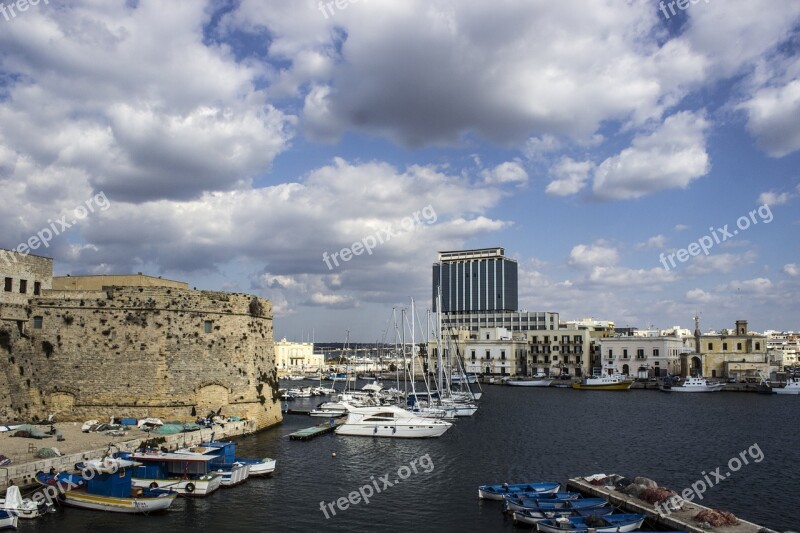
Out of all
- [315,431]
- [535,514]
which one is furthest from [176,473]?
[315,431]

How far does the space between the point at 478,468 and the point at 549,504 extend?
33.4 feet

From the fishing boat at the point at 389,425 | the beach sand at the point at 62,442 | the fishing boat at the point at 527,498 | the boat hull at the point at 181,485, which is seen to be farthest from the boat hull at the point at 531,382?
the boat hull at the point at 181,485

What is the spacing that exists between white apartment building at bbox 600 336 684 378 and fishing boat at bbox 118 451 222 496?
310 ft

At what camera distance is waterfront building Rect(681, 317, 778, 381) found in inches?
3954

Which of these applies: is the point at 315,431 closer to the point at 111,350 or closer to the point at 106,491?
the point at 111,350

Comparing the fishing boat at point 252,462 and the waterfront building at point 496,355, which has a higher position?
Result: the waterfront building at point 496,355

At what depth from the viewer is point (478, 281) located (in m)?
180

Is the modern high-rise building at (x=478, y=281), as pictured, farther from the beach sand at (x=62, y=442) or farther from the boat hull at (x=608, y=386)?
the beach sand at (x=62, y=442)

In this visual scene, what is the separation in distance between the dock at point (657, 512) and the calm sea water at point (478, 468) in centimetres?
361

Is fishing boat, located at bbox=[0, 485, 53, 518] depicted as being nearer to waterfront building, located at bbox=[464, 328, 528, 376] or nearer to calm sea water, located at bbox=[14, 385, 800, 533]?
calm sea water, located at bbox=[14, 385, 800, 533]

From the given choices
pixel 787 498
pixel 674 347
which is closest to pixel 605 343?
pixel 674 347

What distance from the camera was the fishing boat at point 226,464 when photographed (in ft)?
92.0

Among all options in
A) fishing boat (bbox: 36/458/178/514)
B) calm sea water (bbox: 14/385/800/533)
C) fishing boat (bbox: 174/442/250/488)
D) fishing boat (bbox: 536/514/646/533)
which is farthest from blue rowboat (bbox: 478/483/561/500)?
→ fishing boat (bbox: 36/458/178/514)

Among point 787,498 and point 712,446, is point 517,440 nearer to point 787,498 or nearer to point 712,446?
point 712,446
